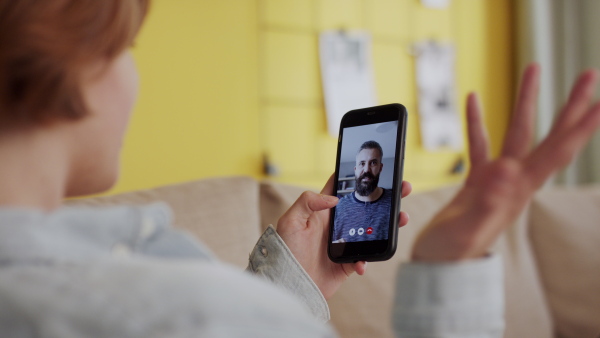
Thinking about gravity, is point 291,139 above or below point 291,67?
below

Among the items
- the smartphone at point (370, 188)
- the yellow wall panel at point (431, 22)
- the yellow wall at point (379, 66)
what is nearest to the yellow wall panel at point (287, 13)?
the yellow wall at point (379, 66)

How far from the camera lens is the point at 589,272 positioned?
1827mm

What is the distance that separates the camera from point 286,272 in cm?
91

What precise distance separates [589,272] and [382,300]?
688mm

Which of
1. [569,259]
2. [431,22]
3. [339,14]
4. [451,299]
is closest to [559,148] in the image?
[451,299]

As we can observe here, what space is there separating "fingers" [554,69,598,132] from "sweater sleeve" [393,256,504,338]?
13 cm

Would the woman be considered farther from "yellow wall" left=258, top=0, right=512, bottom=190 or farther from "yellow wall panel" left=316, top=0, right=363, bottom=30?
"yellow wall panel" left=316, top=0, right=363, bottom=30

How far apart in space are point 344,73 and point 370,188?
1528 millimetres

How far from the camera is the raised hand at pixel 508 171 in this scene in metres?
0.50

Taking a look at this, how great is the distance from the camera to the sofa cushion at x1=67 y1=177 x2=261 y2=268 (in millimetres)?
1260

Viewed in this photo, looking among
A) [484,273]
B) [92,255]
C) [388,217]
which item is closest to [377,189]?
[388,217]

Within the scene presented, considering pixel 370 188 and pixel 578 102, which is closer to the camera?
pixel 578 102

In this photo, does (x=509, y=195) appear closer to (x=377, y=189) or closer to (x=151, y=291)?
(x=151, y=291)

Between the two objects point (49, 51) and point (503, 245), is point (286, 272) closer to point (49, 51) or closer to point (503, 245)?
point (49, 51)
